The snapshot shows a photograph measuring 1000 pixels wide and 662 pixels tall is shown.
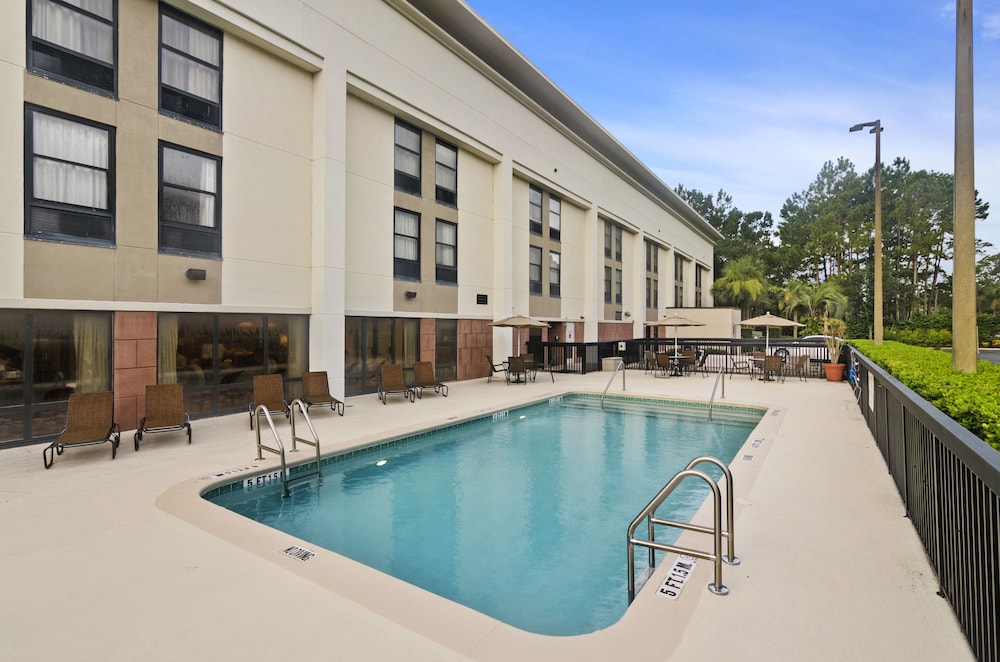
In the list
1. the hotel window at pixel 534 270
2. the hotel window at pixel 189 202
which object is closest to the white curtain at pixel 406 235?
the hotel window at pixel 189 202

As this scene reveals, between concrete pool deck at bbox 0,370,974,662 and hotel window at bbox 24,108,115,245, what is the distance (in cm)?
420

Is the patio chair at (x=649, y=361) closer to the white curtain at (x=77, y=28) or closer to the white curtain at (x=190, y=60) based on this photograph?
A: the white curtain at (x=190, y=60)

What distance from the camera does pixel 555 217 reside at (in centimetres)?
2247

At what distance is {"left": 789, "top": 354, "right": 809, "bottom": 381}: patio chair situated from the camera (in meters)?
16.7

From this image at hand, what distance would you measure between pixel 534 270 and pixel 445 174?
20.4 ft

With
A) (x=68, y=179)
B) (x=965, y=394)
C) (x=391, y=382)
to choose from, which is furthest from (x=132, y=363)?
(x=965, y=394)

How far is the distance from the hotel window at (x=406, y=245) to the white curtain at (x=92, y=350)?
7058 millimetres

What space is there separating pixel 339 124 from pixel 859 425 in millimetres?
12750

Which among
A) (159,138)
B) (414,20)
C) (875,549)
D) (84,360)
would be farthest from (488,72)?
(875,549)

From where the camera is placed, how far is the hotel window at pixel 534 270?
20.6 m

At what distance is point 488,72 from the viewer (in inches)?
670

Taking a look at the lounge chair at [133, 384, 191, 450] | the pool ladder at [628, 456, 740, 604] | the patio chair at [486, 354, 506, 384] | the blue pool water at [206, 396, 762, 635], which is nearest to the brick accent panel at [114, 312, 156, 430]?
the lounge chair at [133, 384, 191, 450]

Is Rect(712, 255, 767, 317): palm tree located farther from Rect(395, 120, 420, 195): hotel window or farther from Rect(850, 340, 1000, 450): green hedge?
Rect(850, 340, 1000, 450): green hedge

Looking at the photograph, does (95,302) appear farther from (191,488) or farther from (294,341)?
(191,488)
